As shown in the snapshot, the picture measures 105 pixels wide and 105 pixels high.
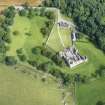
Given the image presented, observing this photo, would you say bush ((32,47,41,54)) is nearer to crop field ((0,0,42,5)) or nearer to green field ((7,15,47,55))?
green field ((7,15,47,55))

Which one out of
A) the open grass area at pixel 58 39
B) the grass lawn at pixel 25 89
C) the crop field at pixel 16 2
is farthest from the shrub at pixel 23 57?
the crop field at pixel 16 2

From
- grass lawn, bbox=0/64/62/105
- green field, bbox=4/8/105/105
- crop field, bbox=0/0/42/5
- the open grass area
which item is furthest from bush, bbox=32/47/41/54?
crop field, bbox=0/0/42/5

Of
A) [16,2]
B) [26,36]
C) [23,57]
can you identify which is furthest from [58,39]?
[16,2]

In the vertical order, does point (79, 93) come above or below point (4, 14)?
below

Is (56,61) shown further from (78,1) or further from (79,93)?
(78,1)

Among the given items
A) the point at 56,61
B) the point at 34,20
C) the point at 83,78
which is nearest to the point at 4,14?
the point at 34,20

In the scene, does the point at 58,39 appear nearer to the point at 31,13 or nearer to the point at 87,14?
the point at 31,13
